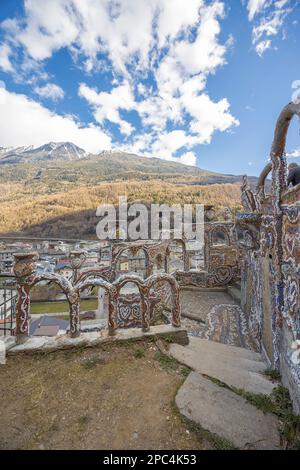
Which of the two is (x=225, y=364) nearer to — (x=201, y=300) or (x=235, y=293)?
(x=201, y=300)

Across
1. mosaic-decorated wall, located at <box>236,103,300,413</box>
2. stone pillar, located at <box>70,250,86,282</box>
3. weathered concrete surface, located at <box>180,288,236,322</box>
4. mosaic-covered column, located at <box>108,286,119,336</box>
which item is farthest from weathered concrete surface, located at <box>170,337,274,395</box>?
stone pillar, located at <box>70,250,86,282</box>

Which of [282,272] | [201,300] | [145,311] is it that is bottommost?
[201,300]

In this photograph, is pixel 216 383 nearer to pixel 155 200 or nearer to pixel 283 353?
pixel 283 353

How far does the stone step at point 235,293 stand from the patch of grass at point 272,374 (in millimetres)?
5242

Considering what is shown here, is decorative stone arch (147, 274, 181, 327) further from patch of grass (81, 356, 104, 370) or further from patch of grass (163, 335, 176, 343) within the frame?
patch of grass (81, 356, 104, 370)

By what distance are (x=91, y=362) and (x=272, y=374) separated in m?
2.65

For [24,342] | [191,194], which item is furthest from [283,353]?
[191,194]

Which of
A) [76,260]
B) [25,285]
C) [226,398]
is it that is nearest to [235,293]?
[76,260]

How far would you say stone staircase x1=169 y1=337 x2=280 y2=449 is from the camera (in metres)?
2.14

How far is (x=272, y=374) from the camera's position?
3273 millimetres

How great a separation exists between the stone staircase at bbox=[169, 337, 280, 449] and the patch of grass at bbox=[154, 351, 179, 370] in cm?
13

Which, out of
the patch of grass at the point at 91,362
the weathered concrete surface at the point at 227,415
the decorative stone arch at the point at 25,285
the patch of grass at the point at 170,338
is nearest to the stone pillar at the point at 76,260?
the decorative stone arch at the point at 25,285

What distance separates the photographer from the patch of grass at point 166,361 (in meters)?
3.11

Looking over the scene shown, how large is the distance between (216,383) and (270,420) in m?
0.66
